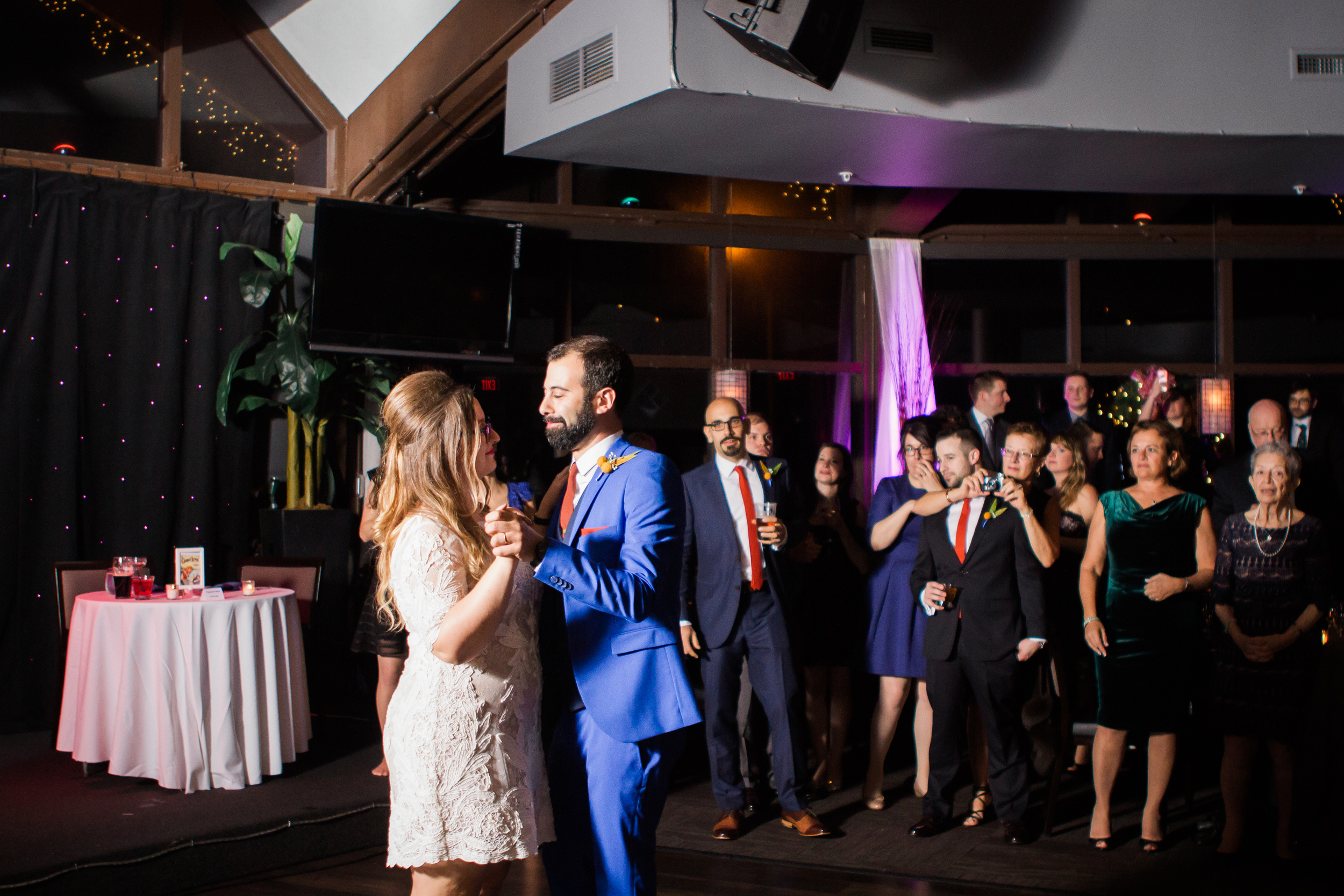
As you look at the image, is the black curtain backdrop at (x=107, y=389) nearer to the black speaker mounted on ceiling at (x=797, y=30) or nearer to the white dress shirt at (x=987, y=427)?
the black speaker mounted on ceiling at (x=797, y=30)

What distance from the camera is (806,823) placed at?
3.70 metres

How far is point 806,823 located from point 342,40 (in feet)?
16.7

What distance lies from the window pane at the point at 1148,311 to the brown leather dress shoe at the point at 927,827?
3743mm

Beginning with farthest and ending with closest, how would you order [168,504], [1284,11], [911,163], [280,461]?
[280,461] → [168,504] → [911,163] → [1284,11]

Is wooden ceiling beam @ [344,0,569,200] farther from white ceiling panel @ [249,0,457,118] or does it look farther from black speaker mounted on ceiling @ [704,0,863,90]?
black speaker mounted on ceiling @ [704,0,863,90]

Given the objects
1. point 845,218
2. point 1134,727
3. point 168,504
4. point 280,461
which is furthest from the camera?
point 845,218

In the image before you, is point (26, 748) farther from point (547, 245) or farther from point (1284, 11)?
point (1284, 11)

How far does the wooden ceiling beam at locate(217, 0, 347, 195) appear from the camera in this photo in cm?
592

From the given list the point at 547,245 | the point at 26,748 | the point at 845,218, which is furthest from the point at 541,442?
the point at 26,748

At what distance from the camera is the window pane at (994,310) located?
21.3 ft

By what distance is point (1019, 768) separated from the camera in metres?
3.62

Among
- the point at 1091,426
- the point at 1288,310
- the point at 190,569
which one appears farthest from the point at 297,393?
the point at 1288,310

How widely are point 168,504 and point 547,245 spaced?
102 inches

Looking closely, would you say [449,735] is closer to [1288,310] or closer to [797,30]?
[797,30]
